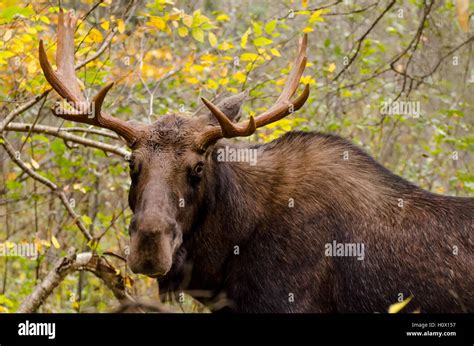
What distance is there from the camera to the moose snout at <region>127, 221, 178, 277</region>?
208 inches

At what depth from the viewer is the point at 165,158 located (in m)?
5.69

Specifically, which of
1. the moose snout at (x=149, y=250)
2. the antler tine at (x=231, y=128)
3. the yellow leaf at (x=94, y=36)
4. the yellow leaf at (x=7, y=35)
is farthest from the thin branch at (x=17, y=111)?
the moose snout at (x=149, y=250)

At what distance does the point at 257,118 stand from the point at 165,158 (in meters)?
0.91

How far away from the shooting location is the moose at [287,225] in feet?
19.0

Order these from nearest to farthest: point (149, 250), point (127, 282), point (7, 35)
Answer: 1. point (149, 250)
2. point (7, 35)
3. point (127, 282)

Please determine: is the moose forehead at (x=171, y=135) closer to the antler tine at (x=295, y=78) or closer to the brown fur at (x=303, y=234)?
the brown fur at (x=303, y=234)

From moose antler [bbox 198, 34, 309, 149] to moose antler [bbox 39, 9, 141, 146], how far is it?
0.57 metres

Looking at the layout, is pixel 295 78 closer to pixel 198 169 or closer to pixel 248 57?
pixel 198 169

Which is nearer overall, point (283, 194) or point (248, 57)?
point (283, 194)

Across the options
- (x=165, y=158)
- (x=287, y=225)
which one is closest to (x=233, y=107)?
(x=165, y=158)

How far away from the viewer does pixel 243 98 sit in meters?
6.48

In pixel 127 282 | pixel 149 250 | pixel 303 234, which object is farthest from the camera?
pixel 127 282

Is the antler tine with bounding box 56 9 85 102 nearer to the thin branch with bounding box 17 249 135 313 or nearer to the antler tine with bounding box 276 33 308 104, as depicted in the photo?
the thin branch with bounding box 17 249 135 313

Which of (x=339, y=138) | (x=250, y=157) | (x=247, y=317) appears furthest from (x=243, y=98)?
(x=247, y=317)
